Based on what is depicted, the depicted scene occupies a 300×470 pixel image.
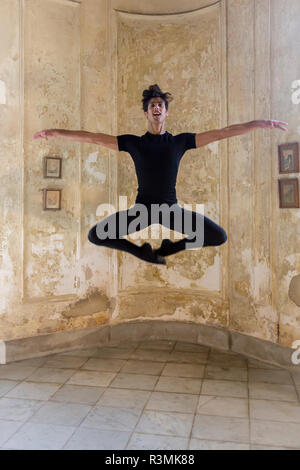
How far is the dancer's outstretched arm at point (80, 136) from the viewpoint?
10.8 feet

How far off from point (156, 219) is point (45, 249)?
7.91 feet

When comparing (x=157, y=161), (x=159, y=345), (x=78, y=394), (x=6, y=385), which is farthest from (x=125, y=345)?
(x=157, y=161)

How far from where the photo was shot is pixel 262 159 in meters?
4.89

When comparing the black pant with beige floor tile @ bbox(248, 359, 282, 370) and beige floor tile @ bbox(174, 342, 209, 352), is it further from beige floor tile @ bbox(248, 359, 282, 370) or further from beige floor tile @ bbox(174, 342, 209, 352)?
beige floor tile @ bbox(174, 342, 209, 352)

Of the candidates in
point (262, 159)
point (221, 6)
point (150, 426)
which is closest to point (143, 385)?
point (150, 426)

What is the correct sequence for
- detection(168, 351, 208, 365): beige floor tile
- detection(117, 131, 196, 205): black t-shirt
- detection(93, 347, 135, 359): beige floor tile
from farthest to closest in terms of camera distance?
detection(93, 347, 135, 359): beige floor tile
detection(168, 351, 208, 365): beige floor tile
detection(117, 131, 196, 205): black t-shirt

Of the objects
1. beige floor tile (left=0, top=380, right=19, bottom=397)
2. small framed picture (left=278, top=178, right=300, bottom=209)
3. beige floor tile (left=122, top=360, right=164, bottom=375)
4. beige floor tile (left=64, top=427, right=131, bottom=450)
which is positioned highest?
small framed picture (left=278, top=178, right=300, bottom=209)

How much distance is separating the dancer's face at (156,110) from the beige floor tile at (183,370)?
272 cm

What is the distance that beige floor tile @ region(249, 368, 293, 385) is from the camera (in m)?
4.26

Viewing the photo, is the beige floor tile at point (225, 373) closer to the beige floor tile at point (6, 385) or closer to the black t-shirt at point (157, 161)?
the beige floor tile at point (6, 385)

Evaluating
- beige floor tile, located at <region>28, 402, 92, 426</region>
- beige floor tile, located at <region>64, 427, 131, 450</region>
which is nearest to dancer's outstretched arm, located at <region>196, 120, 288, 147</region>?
beige floor tile, located at <region>64, 427, 131, 450</region>

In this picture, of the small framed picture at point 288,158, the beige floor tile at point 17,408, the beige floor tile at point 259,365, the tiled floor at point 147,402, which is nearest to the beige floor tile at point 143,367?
the tiled floor at point 147,402

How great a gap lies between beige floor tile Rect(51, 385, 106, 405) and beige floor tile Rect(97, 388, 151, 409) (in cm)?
7

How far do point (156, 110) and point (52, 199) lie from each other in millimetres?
2307
